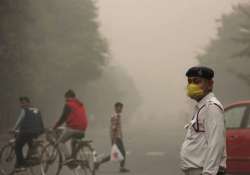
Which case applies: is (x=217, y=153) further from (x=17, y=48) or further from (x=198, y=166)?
(x=17, y=48)

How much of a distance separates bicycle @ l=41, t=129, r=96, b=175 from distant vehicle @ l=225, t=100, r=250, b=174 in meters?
2.83

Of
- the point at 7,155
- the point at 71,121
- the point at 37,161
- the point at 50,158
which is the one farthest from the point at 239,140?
the point at 7,155

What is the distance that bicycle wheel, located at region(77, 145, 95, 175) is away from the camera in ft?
50.0

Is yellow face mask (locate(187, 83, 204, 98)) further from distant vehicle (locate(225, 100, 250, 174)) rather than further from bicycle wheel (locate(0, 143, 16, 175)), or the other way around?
bicycle wheel (locate(0, 143, 16, 175))

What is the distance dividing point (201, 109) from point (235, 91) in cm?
6589

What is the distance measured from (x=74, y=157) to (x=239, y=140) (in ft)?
10.9

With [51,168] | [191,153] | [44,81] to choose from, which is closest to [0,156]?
[51,168]

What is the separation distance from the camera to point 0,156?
16.1 m

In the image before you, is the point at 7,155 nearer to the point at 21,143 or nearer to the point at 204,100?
the point at 21,143

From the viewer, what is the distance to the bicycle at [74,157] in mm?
15203

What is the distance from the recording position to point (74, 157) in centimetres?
1523

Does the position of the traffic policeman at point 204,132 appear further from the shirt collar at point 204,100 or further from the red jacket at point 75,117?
the red jacket at point 75,117

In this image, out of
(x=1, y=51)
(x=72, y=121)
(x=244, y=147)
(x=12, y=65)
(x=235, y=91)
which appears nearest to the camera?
(x=244, y=147)

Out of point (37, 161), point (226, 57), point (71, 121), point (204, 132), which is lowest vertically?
point (37, 161)
